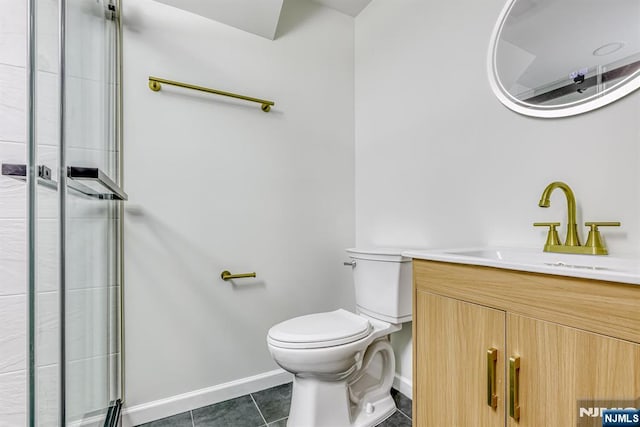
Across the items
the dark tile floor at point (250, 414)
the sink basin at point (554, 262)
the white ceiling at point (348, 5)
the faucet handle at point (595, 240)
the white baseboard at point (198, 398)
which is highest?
the white ceiling at point (348, 5)

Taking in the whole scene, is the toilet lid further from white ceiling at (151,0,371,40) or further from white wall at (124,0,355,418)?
white ceiling at (151,0,371,40)

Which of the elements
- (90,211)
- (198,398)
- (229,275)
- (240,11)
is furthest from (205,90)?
(198,398)

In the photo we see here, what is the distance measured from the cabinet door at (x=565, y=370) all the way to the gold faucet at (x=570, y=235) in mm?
366

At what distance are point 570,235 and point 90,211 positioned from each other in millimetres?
1611

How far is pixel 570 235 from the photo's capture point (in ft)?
3.24

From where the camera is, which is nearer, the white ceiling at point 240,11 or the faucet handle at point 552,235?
the faucet handle at point 552,235

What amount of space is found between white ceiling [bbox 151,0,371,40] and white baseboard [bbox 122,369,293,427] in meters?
2.00

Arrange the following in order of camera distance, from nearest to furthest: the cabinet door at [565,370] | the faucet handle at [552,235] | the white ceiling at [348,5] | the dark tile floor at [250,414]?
the cabinet door at [565,370]
the faucet handle at [552,235]
the dark tile floor at [250,414]
the white ceiling at [348,5]

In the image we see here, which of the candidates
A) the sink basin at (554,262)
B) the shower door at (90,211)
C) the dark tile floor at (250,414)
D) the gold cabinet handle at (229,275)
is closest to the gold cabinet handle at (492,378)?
the sink basin at (554,262)

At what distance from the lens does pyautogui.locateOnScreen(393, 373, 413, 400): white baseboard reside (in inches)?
64.0

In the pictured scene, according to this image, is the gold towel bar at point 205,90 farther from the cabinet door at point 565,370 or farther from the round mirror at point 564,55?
the cabinet door at point 565,370

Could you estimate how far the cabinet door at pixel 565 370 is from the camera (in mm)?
605

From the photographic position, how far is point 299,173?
1.92 meters

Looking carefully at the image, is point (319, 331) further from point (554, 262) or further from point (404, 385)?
point (554, 262)
